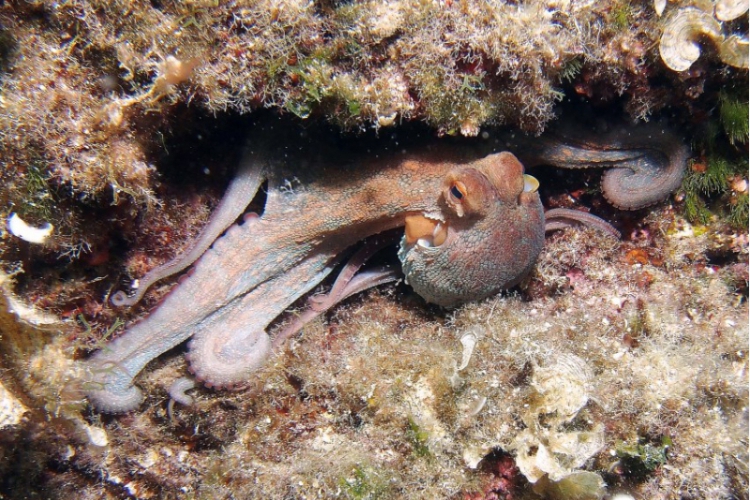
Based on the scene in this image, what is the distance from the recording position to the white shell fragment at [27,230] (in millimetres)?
2654

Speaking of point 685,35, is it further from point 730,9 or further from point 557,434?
point 557,434

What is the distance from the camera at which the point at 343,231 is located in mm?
3588

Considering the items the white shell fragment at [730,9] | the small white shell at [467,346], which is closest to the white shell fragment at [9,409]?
the small white shell at [467,346]

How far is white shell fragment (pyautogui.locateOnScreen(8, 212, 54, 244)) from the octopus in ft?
2.15

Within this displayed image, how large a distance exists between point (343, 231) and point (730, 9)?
2.94 metres

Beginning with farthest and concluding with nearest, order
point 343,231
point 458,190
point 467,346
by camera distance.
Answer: point 343,231 → point 467,346 → point 458,190

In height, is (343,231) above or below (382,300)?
above

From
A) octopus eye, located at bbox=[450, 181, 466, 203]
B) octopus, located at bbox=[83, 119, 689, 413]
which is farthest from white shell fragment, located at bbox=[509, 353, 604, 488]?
octopus eye, located at bbox=[450, 181, 466, 203]

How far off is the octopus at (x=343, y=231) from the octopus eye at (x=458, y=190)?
0.05 ft

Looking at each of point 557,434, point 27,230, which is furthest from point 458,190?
point 27,230

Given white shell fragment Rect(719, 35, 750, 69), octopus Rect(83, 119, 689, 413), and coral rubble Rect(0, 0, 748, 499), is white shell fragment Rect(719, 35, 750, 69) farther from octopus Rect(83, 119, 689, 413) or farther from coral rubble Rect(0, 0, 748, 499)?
octopus Rect(83, 119, 689, 413)

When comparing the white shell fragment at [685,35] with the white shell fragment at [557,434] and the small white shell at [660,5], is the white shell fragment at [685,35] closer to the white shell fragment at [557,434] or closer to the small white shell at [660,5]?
the small white shell at [660,5]

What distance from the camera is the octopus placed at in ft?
10.8

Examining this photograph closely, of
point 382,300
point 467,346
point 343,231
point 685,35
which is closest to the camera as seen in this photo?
point 685,35
